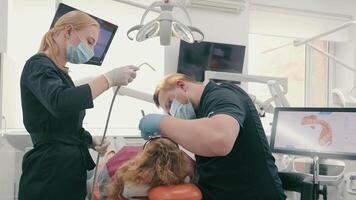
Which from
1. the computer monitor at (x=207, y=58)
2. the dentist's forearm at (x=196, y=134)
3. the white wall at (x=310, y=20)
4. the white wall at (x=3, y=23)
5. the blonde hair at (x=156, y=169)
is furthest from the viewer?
the white wall at (x=310, y=20)

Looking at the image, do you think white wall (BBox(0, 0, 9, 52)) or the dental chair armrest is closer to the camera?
the dental chair armrest

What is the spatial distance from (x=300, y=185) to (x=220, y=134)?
25.5 inches

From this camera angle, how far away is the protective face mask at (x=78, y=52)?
59.6 inches

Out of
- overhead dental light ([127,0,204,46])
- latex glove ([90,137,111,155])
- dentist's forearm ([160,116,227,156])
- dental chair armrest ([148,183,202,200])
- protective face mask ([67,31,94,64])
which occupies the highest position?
overhead dental light ([127,0,204,46])

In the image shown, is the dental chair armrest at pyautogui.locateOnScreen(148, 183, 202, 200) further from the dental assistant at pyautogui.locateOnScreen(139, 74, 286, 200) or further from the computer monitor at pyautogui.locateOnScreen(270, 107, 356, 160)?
the computer monitor at pyautogui.locateOnScreen(270, 107, 356, 160)

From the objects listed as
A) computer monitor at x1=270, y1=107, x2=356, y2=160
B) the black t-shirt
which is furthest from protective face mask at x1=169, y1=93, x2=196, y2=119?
computer monitor at x1=270, y1=107, x2=356, y2=160

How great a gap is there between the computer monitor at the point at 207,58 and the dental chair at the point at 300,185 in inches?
71.3

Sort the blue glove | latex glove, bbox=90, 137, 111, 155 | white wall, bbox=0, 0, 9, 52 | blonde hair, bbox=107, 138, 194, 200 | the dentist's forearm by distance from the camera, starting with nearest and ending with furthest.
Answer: the dentist's forearm < the blue glove < blonde hair, bbox=107, 138, 194, 200 < latex glove, bbox=90, 137, 111, 155 < white wall, bbox=0, 0, 9, 52

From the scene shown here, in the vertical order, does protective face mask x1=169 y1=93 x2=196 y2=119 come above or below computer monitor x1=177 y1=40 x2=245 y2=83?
below

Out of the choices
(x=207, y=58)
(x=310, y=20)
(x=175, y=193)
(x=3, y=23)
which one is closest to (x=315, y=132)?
(x=175, y=193)

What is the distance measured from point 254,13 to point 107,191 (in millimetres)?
3256

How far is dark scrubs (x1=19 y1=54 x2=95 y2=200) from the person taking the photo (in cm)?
136

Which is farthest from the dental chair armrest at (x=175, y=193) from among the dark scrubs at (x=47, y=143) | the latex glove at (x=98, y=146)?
the latex glove at (x=98, y=146)

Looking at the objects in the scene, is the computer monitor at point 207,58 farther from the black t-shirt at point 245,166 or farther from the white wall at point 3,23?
the black t-shirt at point 245,166
